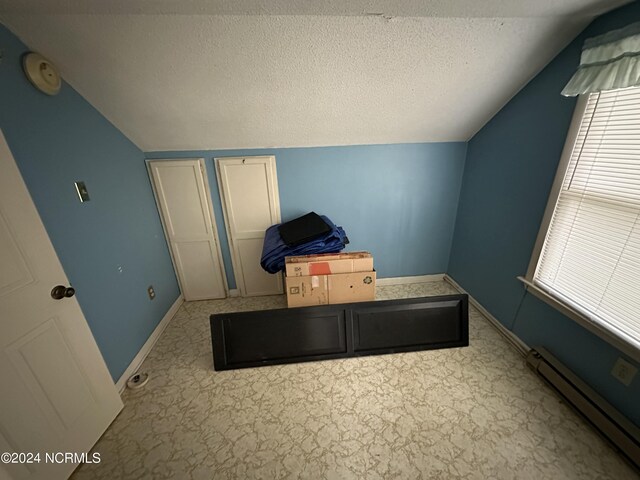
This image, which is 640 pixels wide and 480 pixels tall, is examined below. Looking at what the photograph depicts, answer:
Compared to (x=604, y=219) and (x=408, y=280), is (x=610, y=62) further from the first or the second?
(x=408, y=280)

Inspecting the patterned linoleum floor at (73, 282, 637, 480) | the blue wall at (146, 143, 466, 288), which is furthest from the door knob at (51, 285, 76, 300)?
the blue wall at (146, 143, 466, 288)

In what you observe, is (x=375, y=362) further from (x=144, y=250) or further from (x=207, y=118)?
(x=207, y=118)

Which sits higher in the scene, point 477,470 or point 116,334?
point 116,334

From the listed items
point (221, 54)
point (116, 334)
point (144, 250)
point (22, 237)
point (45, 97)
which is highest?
point (221, 54)

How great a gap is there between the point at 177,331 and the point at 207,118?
6.25ft

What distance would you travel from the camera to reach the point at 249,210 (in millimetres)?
2352

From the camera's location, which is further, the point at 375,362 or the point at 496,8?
the point at 375,362

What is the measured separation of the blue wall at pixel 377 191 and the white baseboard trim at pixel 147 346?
1.95 ft

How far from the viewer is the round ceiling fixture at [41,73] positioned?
3.77 ft

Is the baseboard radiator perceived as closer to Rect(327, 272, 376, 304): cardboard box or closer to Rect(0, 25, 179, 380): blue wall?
Rect(327, 272, 376, 304): cardboard box

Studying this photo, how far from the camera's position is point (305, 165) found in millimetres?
2273

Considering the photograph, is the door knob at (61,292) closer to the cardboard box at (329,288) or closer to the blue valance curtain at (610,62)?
the cardboard box at (329,288)

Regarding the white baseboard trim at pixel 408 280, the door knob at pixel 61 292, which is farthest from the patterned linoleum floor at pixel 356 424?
the white baseboard trim at pixel 408 280

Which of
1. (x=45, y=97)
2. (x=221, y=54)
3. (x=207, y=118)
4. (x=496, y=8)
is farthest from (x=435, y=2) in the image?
(x=45, y=97)
